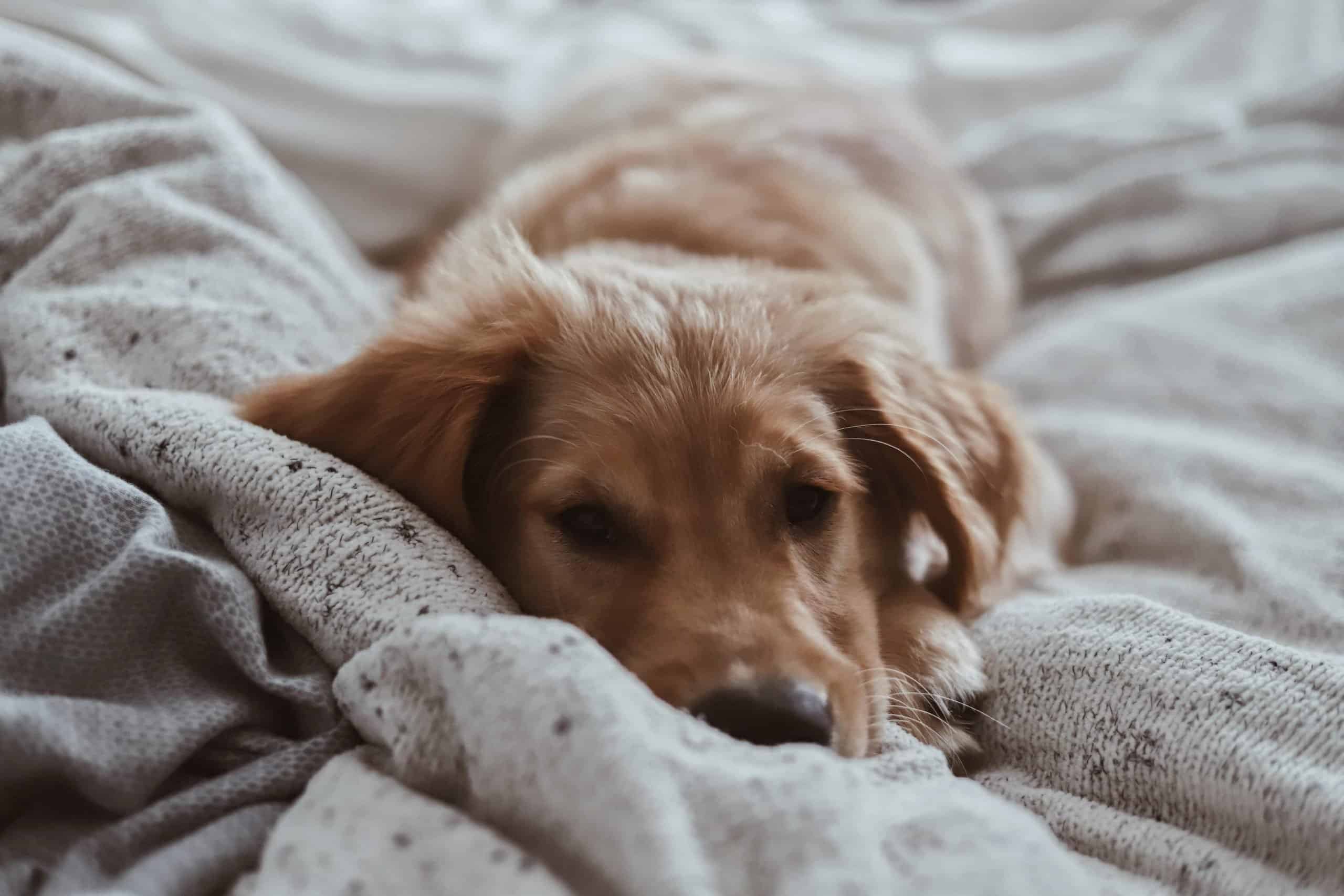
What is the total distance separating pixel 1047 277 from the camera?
274 cm

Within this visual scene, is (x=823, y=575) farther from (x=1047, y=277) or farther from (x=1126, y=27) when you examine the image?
(x=1126, y=27)

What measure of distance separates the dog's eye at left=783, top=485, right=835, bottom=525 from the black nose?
0.31m

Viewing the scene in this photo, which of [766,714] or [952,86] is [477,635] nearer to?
[766,714]

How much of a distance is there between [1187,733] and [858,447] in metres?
0.57

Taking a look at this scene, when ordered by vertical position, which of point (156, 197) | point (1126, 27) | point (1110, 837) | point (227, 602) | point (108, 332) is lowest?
point (1110, 837)

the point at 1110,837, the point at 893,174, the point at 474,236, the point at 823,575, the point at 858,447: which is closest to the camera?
the point at 1110,837

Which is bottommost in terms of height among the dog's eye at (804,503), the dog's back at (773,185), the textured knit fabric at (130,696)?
the textured knit fabric at (130,696)

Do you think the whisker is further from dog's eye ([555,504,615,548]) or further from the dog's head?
dog's eye ([555,504,615,548])

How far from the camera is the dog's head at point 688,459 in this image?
124 cm

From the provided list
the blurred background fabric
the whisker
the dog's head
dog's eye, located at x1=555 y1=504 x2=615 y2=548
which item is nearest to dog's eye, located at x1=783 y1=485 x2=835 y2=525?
the dog's head

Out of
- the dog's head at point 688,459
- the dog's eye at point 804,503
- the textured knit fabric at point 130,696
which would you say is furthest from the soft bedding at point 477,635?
the dog's eye at point 804,503

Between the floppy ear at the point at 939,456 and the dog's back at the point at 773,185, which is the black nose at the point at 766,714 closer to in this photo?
the floppy ear at the point at 939,456

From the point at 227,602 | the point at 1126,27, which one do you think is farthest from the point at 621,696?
the point at 1126,27

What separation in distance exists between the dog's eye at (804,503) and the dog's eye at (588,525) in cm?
23
